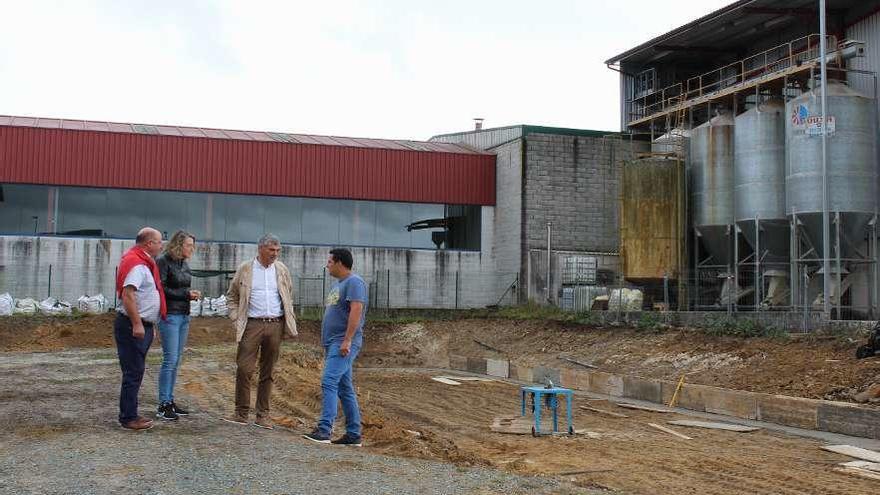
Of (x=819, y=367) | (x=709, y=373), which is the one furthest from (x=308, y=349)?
(x=819, y=367)

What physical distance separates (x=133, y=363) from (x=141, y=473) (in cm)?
188

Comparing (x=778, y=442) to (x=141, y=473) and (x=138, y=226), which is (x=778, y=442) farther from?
(x=138, y=226)

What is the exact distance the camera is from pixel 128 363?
785 centimetres

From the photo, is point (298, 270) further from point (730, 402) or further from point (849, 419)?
point (849, 419)

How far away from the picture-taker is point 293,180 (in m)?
31.6

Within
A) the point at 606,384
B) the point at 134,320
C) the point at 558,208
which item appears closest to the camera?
the point at 134,320

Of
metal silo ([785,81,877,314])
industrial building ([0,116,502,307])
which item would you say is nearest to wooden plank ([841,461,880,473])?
metal silo ([785,81,877,314])

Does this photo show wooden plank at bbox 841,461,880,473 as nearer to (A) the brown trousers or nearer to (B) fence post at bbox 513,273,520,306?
(A) the brown trousers

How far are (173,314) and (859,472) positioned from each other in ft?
23.1

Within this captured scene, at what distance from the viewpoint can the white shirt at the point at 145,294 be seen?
7.96m

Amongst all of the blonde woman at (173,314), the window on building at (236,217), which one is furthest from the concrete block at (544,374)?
the window on building at (236,217)

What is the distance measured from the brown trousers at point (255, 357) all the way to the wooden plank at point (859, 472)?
228 inches

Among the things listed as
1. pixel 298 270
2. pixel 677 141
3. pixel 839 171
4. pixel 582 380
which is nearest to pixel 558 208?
pixel 677 141

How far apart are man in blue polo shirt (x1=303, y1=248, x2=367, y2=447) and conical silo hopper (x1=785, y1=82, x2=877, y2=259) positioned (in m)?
18.7
